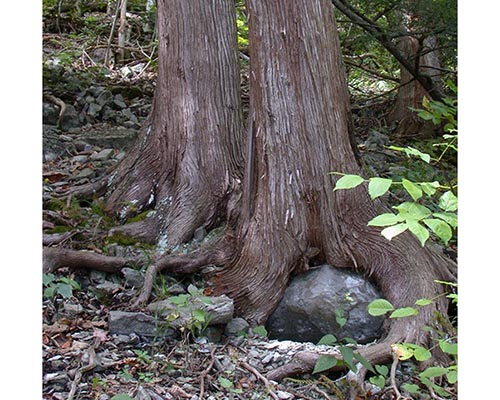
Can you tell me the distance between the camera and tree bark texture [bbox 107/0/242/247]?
4250 mm

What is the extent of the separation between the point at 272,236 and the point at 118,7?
6527 mm

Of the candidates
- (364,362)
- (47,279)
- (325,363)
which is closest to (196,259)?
(47,279)

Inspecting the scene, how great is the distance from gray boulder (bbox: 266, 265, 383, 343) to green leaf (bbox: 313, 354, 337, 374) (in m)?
0.51

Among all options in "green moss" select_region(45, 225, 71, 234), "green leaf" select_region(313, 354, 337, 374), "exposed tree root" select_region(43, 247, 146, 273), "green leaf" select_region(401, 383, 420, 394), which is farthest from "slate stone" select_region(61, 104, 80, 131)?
"green leaf" select_region(401, 383, 420, 394)

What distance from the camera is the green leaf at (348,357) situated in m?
2.80

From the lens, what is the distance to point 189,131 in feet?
14.3

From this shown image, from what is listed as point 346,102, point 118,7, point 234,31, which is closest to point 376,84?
point 118,7

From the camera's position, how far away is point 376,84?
858 centimetres

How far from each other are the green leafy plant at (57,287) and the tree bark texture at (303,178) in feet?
2.70

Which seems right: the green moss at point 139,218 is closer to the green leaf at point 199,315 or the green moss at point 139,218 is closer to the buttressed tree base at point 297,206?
the buttressed tree base at point 297,206

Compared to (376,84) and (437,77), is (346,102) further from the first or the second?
(376,84)

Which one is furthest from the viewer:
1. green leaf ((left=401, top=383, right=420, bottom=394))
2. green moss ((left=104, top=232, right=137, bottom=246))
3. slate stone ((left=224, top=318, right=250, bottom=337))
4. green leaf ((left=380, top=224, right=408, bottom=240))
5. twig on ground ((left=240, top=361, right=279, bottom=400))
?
green moss ((left=104, top=232, right=137, bottom=246))

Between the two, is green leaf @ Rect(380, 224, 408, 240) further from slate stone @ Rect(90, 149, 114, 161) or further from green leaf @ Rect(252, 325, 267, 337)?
slate stone @ Rect(90, 149, 114, 161)

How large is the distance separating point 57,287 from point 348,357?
5.01ft
